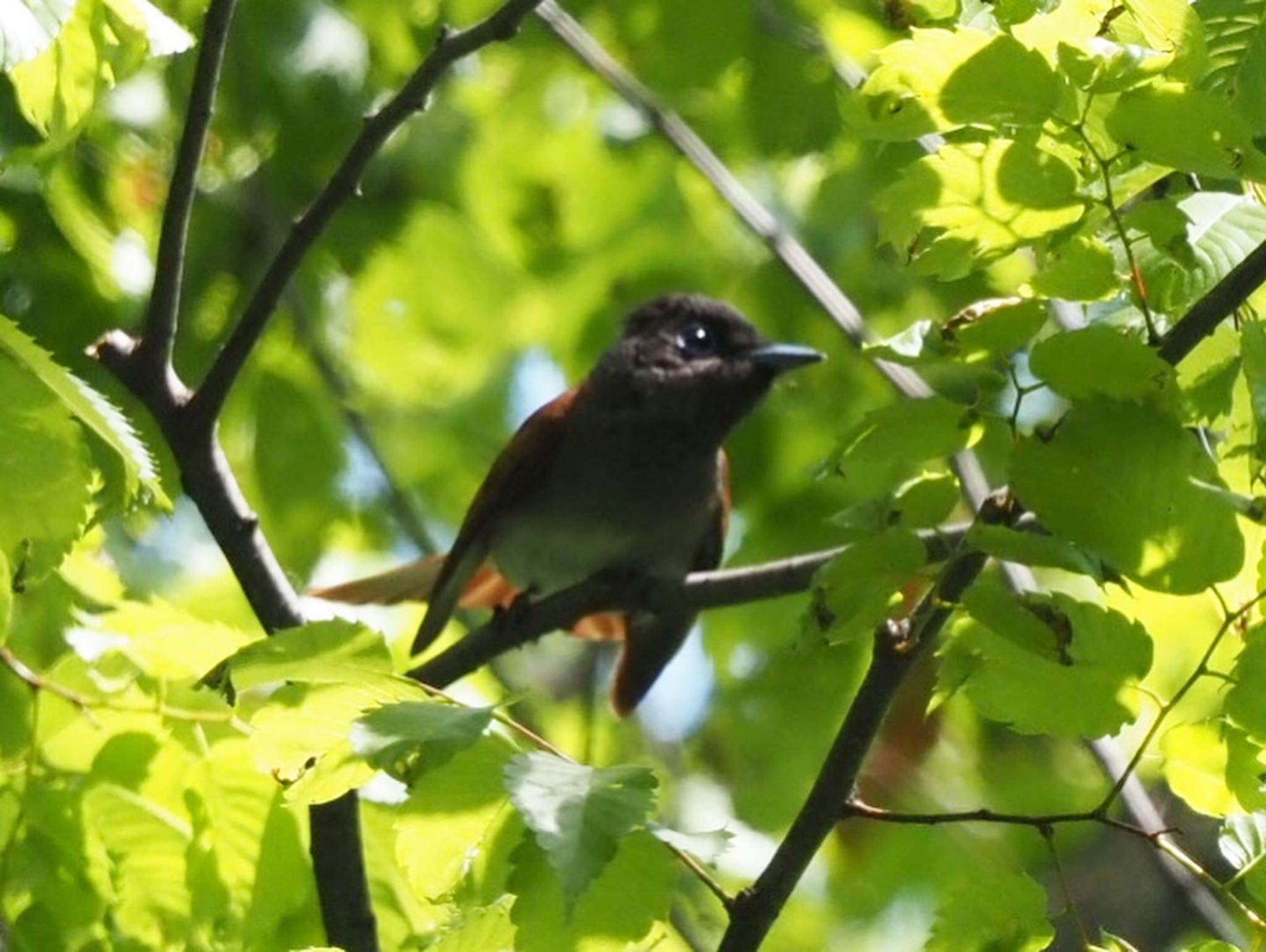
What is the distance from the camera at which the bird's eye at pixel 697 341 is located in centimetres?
493

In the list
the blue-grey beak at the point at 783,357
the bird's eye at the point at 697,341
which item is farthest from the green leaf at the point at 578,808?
the bird's eye at the point at 697,341

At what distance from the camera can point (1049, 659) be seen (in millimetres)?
1720

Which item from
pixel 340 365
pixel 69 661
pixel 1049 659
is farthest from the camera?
pixel 340 365

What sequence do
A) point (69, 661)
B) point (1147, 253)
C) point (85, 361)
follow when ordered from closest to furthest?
point (1147, 253) < point (69, 661) < point (85, 361)

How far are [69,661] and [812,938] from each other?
362 cm

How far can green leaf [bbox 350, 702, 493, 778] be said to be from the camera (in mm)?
1657

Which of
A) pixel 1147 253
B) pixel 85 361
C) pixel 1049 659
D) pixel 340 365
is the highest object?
pixel 1147 253

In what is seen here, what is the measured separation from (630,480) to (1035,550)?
326 cm

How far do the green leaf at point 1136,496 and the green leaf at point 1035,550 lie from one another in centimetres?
4

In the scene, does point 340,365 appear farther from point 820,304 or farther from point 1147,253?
point 1147,253

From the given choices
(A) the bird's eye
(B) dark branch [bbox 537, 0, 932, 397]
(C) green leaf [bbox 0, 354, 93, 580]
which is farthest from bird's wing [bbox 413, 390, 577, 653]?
(C) green leaf [bbox 0, 354, 93, 580]

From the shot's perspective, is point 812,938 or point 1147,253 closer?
point 1147,253

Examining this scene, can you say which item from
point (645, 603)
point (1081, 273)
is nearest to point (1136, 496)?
point (1081, 273)

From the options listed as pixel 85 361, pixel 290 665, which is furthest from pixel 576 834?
pixel 85 361
